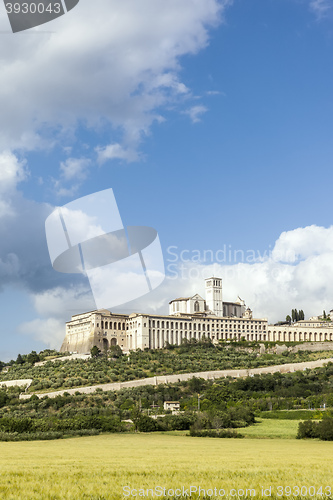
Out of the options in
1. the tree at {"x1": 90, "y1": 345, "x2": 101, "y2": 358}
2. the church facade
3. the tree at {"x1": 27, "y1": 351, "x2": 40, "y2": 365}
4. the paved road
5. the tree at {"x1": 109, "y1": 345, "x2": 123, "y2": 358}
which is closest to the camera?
→ the paved road

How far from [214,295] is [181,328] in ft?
48.4

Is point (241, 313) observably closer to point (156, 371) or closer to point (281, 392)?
point (156, 371)

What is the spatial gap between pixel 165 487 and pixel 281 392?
180 ft

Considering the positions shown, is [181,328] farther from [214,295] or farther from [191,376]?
[191,376]

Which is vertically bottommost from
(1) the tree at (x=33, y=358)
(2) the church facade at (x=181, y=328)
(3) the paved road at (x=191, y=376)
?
(3) the paved road at (x=191, y=376)

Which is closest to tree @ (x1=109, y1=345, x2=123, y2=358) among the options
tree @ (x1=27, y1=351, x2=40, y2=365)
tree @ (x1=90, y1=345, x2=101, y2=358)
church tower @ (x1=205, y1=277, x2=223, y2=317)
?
tree @ (x1=90, y1=345, x2=101, y2=358)

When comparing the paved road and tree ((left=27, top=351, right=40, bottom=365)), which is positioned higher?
tree ((left=27, top=351, right=40, bottom=365))

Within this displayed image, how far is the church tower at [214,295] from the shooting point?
113000mm

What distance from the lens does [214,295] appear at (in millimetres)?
113938

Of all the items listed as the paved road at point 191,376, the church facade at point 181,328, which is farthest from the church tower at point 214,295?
the paved road at point 191,376

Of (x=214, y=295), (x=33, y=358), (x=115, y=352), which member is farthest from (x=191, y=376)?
(x=214, y=295)

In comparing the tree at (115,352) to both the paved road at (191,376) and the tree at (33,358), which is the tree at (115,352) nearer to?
the tree at (33,358)

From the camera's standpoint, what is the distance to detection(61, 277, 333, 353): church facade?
9844 centimetres

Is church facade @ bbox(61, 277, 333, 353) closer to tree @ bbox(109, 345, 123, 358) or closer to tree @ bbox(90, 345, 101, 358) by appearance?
tree @ bbox(109, 345, 123, 358)
